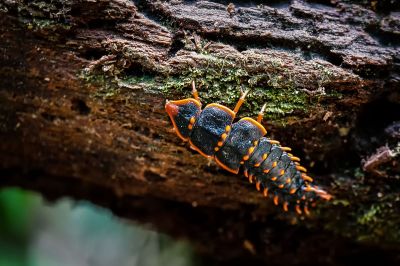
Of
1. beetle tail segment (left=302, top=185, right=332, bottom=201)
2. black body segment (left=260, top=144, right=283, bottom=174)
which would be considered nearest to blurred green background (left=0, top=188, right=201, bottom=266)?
beetle tail segment (left=302, top=185, right=332, bottom=201)

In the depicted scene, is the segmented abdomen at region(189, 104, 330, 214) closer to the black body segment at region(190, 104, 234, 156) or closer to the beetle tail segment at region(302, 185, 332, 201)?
the black body segment at region(190, 104, 234, 156)

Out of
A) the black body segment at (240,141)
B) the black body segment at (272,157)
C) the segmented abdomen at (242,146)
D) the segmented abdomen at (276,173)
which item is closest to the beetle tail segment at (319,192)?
the segmented abdomen at (276,173)

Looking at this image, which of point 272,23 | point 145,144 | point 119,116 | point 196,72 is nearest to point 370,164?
point 272,23

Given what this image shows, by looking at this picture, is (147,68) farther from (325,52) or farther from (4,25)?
(325,52)

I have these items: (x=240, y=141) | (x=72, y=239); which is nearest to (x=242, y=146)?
(x=240, y=141)

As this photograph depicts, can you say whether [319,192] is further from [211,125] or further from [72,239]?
[72,239]

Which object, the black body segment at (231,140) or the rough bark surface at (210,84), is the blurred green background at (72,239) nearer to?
the rough bark surface at (210,84)
